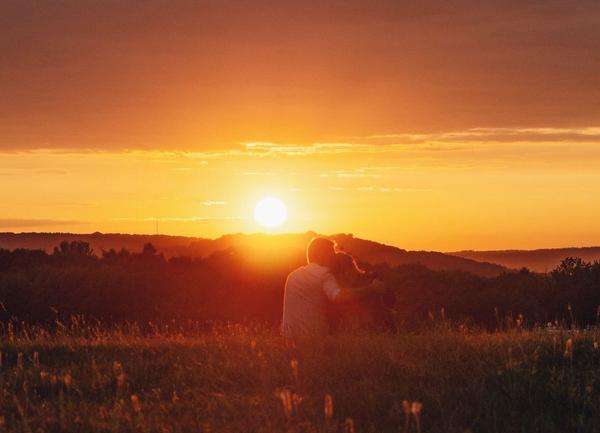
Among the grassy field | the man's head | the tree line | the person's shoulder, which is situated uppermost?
the man's head

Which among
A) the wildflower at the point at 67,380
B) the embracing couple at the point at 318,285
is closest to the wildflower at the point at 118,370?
the wildflower at the point at 67,380

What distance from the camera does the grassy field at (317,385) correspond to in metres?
7.37

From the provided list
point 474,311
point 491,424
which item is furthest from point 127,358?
point 474,311

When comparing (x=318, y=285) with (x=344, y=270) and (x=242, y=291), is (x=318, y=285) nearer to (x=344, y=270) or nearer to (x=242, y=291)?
(x=344, y=270)

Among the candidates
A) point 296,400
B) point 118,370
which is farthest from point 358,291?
point 296,400

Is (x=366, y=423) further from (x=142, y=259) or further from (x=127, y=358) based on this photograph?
(x=142, y=259)

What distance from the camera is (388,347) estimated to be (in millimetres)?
9867

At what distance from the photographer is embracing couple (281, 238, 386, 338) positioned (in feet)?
41.0

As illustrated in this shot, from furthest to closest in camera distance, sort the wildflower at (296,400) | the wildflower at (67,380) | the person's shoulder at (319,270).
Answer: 1. the person's shoulder at (319,270)
2. the wildflower at (67,380)
3. the wildflower at (296,400)

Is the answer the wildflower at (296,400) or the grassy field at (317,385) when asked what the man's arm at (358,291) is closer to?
the grassy field at (317,385)

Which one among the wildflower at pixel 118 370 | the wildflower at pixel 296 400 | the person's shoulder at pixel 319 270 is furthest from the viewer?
the person's shoulder at pixel 319 270

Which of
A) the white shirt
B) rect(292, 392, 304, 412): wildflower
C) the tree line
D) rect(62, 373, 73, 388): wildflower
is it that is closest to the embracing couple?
the white shirt

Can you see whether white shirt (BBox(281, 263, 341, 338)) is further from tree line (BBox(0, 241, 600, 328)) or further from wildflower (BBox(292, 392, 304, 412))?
tree line (BBox(0, 241, 600, 328))

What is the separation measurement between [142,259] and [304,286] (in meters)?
29.6
